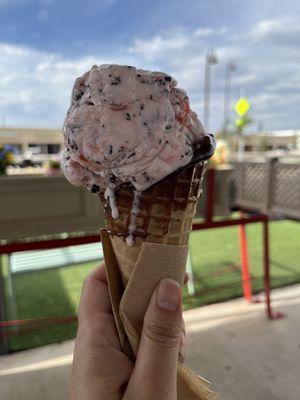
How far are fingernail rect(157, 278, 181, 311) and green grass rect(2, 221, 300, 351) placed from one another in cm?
272

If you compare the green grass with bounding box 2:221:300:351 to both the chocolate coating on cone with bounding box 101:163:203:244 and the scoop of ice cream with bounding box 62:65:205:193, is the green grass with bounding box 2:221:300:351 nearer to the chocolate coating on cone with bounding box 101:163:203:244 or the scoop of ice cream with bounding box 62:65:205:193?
the chocolate coating on cone with bounding box 101:163:203:244

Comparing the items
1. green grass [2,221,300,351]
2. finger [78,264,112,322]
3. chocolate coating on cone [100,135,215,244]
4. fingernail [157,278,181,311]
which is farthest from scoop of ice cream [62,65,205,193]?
green grass [2,221,300,351]

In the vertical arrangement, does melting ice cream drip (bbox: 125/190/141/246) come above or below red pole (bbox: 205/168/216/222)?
above

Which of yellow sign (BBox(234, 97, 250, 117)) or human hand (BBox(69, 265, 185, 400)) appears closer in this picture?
human hand (BBox(69, 265, 185, 400))

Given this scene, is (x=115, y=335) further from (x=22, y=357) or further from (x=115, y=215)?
(x=22, y=357)

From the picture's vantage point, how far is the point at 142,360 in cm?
102

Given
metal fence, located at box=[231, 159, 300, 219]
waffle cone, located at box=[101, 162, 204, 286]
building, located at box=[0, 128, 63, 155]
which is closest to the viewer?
waffle cone, located at box=[101, 162, 204, 286]

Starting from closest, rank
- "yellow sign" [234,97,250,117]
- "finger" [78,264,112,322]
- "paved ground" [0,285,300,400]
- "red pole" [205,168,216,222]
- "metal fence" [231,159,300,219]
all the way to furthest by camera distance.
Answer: "finger" [78,264,112,322] → "paved ground" [0,285,300,400] → "red pole" [205,168,216,222] → "metal fence" [231,159,300,219] → "yellow sign" [234,97,250,117]

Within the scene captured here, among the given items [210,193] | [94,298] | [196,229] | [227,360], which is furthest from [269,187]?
[94,298]

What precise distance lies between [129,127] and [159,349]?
62 centimetres

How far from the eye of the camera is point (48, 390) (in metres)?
2.52

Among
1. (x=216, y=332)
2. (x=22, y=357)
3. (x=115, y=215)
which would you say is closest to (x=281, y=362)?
(x=216, y=332)

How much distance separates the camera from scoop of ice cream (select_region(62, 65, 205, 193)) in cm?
102

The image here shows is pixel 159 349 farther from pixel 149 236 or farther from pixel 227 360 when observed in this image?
pixel 227 360
